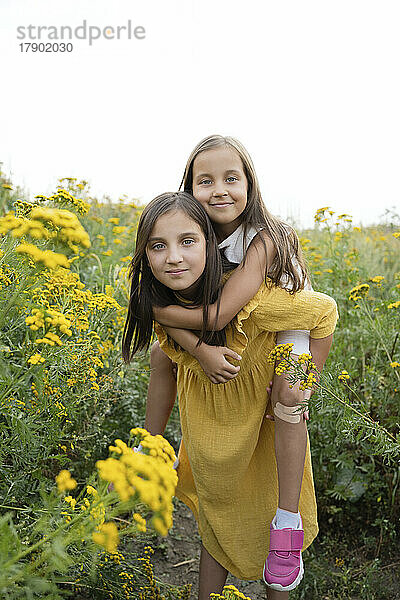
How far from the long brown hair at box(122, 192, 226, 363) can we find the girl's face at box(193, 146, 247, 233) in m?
0.05

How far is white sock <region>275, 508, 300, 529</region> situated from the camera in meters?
1.88

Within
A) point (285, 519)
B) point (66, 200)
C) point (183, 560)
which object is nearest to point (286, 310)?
point (285, 519)

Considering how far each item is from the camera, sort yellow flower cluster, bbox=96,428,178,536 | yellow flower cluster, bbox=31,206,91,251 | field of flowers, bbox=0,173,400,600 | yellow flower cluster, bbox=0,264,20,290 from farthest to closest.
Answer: yellow flower cluster, bbox=0,264,20,290 → yellow flower cluster, bbox=31,206,91,251 → field of flowers, bbox=0,173,400,600 → yellow flower cluster, bbox=96,428,178,536

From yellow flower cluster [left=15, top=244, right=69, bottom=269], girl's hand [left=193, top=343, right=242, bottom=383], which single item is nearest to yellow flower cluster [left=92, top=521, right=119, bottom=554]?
yellow flower cluster [left=15, top=244, right=69, bottom=269]

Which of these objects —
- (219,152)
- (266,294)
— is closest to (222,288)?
(266,294)

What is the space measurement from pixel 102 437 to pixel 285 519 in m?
1.00

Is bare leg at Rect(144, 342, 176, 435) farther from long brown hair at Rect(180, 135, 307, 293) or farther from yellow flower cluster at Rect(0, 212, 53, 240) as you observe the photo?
yellow flower cluster at Rect(0, 212, 53, 240)

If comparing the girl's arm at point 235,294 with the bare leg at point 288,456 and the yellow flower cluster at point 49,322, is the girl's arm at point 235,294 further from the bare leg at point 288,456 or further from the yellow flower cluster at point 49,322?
the yellow flower cluster at point 49,322

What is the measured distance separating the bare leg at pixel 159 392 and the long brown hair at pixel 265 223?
528mm

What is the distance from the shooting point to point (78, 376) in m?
1.94

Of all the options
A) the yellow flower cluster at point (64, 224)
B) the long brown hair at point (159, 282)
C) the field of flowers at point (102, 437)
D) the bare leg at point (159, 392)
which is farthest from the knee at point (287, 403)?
the yellow flower cluster at point (64, 224)

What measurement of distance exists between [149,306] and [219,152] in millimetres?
539

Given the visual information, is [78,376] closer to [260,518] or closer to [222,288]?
[222,288]

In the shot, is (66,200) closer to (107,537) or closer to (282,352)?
(282,352)
